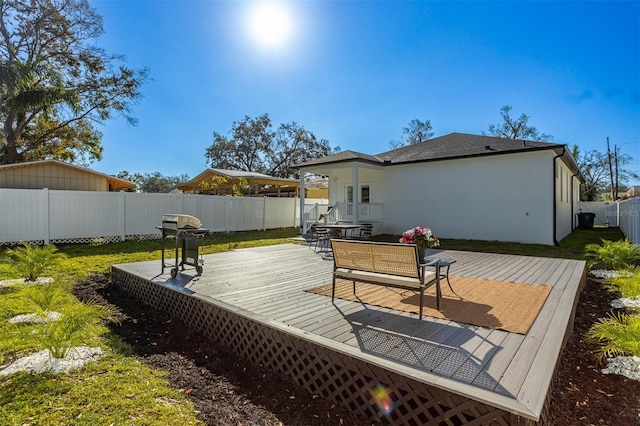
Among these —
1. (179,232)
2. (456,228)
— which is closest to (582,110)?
(456,228)

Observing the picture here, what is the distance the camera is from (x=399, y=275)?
3.69m

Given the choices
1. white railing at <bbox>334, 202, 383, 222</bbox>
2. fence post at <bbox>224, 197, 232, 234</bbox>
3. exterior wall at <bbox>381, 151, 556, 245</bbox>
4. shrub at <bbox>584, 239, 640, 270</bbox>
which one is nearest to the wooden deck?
shrub at <bbox>584, 239, 640, 270</bbox>

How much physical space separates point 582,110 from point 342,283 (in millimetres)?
25324

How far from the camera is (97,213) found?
37.6 feet

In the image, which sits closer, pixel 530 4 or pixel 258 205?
pixel 530 4

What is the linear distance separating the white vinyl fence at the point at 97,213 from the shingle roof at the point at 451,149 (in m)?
4.75

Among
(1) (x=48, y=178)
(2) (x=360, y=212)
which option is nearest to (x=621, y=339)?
(2) (x=360, y=212)

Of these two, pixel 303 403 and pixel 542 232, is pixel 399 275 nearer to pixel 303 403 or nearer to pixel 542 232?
pixel 303 403

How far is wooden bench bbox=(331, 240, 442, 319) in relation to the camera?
11.6ft

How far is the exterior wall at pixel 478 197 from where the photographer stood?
11.5m

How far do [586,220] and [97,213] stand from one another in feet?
83.1

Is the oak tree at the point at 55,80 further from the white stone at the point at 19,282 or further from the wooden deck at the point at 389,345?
the wooden deck at the point at 389,345

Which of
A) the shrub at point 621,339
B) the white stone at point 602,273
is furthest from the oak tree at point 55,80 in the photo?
the white stone at point 602,273

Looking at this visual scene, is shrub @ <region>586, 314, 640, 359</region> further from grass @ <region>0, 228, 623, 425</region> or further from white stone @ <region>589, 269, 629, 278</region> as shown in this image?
white stone @ <region>589, 269, 629, 278</region>
